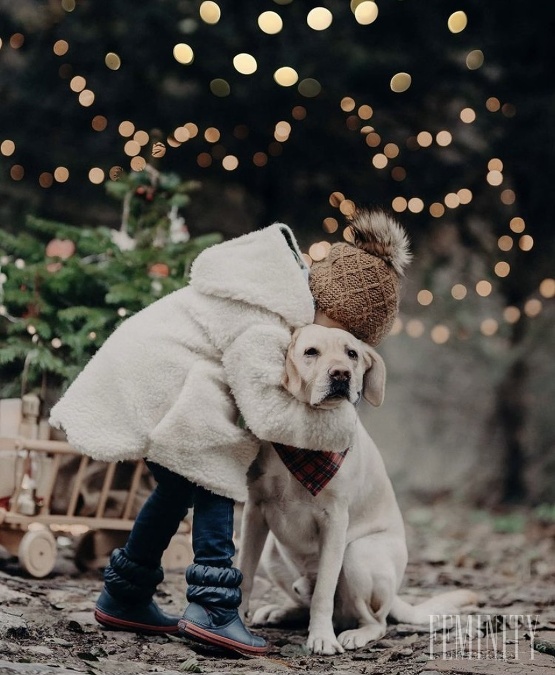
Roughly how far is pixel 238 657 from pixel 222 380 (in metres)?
0.82

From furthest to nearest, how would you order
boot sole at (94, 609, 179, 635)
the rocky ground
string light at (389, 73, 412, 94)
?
string light at (389, 73, 412, 94), boot sole at (94, 609, 179, 635), the rocky ground

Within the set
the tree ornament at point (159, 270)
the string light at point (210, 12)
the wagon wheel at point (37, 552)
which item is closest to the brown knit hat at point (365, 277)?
the tree ornament at point (159, 270)

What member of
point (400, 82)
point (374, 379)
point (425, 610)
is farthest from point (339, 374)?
point (400, 82)

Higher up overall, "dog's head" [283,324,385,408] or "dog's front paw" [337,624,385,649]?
"dog's head" [283,324,385,408]

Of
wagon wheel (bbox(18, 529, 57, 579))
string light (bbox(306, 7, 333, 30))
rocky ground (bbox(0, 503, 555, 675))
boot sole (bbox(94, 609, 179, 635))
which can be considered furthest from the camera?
string light (bbox(306, 7, 333, 30))

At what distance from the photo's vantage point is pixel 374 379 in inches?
104

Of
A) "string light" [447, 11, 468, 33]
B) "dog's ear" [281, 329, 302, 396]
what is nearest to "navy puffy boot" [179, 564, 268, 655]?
"dog's ear" [281, 329, 302, 396]

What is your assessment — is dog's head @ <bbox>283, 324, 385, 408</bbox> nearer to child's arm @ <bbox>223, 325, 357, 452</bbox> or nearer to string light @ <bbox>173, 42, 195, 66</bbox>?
child's arm @ <bbox>223, 325, 357, 452</bbox>

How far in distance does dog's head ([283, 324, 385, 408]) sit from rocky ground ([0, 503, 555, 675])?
2.52 feet

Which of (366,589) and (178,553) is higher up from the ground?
(366,589)

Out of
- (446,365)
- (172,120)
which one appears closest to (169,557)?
(172,120)

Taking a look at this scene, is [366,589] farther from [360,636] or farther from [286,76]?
[286,76]

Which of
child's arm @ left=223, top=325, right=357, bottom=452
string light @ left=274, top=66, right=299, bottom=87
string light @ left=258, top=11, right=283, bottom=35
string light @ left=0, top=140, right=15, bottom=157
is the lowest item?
child's arm @ left=223, top=325, right=357, bottom=452

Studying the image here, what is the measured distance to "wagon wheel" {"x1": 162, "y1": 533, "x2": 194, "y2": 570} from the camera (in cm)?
381
